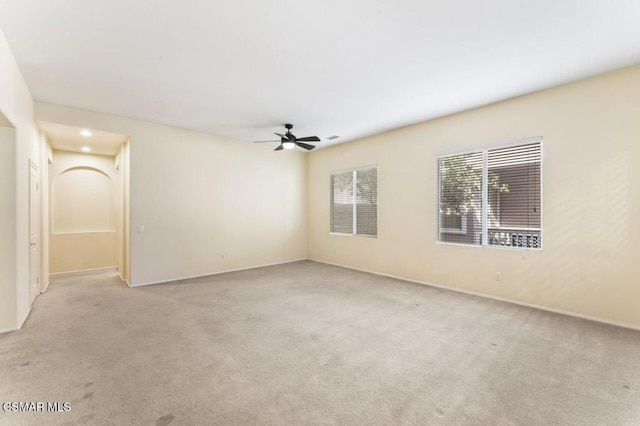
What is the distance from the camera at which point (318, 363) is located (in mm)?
2604

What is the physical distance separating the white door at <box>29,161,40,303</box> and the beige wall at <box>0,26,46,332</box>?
0.50 meters

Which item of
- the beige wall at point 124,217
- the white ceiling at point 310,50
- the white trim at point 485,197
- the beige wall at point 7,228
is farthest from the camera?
the beige wall at point 124,217

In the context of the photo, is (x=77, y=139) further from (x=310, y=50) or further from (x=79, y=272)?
(x=310, y=50)

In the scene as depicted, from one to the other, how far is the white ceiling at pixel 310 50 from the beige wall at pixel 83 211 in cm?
264

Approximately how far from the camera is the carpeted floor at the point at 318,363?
1.97 metres

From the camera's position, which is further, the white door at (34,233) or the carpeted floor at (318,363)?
the white door at (34,233)

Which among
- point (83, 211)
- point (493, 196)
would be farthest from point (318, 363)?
point (83, 211)

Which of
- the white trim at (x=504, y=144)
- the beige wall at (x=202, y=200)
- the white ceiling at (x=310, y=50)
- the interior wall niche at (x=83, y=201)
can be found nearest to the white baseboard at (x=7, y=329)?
the beige wall at (x=202, y=200)

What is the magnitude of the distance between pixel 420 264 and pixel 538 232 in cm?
195

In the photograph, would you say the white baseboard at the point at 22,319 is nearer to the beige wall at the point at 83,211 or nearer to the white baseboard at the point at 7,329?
the white baseboard at the point at 7,329

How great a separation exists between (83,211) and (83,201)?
233 millimetres

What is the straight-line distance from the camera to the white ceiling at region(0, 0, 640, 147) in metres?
2.43

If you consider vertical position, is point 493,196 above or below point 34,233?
above

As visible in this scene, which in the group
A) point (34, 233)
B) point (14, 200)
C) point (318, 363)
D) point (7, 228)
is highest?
point (14, 200)
